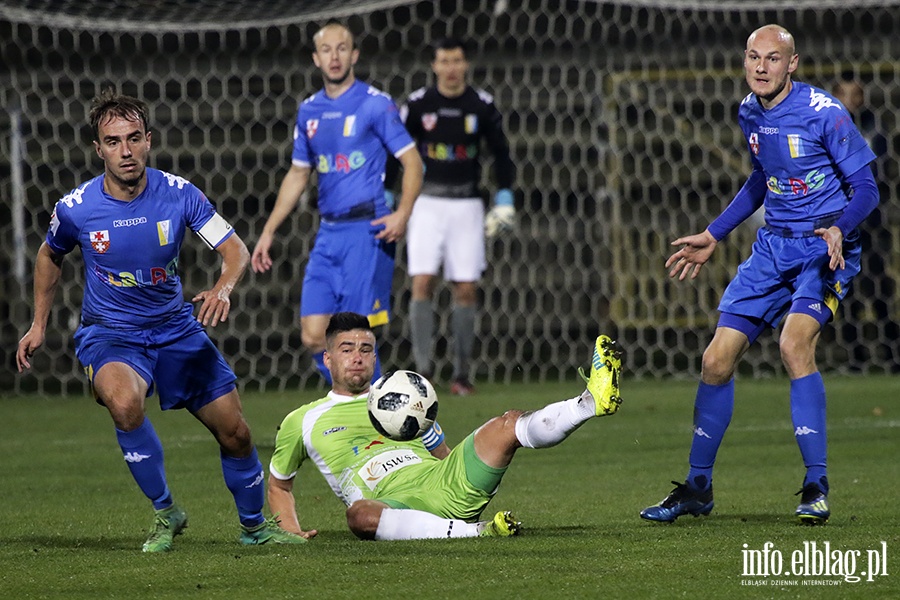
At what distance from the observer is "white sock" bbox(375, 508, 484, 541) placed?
506 centimetres

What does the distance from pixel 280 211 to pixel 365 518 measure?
3257 mm

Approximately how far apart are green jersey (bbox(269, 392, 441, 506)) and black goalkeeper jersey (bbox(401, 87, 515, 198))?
535cm

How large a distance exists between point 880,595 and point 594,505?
236 cm

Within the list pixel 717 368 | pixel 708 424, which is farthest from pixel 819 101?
pixel 708 424

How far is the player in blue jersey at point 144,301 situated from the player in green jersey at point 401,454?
0.93 feet

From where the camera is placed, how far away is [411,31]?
1381 centimetres

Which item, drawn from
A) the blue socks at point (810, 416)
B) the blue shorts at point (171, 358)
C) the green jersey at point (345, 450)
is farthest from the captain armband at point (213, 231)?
the blue socks at point (810, 416)

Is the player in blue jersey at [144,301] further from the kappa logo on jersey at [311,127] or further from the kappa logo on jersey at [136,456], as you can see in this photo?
the kappa logo on jersey at [311,127]

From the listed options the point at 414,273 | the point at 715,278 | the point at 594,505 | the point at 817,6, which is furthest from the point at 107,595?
the point at 715,278

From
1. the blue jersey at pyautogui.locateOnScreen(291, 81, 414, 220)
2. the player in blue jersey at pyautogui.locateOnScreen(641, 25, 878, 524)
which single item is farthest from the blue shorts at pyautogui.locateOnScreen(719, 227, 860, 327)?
the blue jersey at pyautogui.locateOnScreen(291, 81, 414, 220)

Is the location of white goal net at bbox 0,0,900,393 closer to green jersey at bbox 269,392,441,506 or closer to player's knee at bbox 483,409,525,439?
green jersey at bbox 269,392,441,506

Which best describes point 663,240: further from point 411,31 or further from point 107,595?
point 107,595

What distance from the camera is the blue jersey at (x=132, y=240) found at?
5.24m

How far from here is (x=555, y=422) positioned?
4.97 metres
